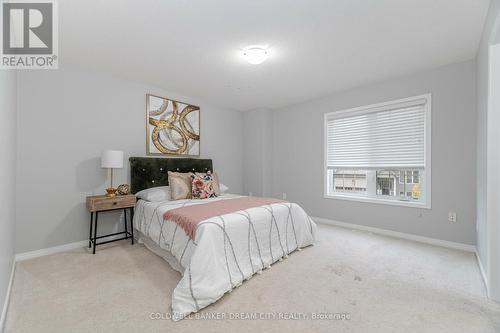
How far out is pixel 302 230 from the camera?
2941 millimetres

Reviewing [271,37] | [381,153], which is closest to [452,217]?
[381,153]

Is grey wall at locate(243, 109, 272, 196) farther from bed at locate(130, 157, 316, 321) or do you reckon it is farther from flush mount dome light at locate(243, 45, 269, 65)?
flush mount dome light at locate(243, 45, 269, 65)

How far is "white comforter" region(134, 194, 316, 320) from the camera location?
1.77 metres

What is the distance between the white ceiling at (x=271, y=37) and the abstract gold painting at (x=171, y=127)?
0.47 meters

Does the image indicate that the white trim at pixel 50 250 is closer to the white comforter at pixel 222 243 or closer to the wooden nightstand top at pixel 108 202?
the wooden nightstand top at pixel 108 202

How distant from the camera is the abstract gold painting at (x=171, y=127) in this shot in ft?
12.0

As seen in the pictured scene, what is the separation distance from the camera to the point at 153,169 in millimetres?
3605

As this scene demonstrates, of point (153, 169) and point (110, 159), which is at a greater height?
point (110, 159)

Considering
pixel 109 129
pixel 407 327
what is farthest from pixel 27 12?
pixel 407 327

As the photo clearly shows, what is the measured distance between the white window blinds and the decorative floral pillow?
219 centimetres

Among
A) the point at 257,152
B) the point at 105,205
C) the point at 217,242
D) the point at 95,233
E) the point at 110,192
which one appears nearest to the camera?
the point at 217,242

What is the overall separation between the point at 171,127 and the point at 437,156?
13.1 ft

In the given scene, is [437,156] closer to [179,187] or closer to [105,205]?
[179,187]

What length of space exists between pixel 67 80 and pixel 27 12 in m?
1.14
